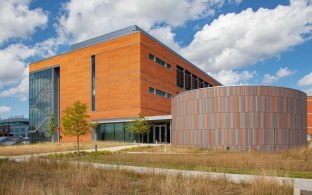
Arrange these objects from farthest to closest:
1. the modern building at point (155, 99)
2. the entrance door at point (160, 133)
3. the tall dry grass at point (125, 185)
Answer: the entrance door at point (160, 133) → the modern building at point (155, 99) → the tall dry grass at point (125, 185)

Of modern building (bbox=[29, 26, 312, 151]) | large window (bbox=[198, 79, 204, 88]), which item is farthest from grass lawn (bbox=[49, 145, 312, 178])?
large window (bbox=[198, 79, 204, 88])

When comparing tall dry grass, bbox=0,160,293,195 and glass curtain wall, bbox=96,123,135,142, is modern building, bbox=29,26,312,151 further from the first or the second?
tall dry grass, bbox=0,160,293,195

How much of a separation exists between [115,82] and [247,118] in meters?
25.1

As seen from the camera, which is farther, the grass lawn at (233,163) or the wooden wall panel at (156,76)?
the wooden wall panel at (156,76)

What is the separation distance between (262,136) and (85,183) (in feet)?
91.5

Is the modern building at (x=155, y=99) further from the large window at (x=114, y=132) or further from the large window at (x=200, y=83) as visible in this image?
the large window at (x=200, y=83)

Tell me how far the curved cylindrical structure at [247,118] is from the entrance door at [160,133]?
13.8 meters

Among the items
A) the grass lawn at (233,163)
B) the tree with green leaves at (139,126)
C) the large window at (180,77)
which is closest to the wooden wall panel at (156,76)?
the large window at (180,77)

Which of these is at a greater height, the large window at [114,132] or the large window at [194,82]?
the large window at [194,82]

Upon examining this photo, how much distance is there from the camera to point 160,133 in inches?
2115

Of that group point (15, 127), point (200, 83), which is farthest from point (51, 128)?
point (15, 127)

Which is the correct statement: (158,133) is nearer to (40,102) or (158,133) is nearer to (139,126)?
(139,126)

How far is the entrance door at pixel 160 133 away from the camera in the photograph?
53.5 metres

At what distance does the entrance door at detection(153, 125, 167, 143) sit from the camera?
5350cm
